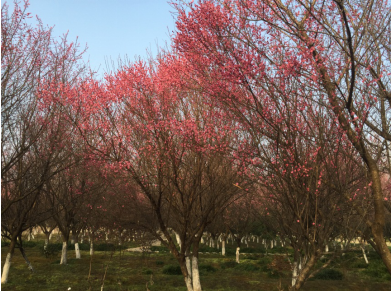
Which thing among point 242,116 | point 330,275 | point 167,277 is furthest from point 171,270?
point 242,116

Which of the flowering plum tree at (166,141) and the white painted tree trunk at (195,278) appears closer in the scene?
the flowering plum tree at (166,141)

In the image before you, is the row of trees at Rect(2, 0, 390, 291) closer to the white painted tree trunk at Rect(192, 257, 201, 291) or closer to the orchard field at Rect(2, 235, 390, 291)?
the white painted tree trunk at Rect(192, 257, 201, 291)

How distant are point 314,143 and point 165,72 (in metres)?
5.79

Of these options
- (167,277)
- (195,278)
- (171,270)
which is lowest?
(167,277)

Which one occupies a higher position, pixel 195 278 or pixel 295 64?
pixel 295 64

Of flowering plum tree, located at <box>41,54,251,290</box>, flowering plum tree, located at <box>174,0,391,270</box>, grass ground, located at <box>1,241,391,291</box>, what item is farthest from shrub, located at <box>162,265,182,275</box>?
flowering plum tree, located at <box>174,0,391,270</box>

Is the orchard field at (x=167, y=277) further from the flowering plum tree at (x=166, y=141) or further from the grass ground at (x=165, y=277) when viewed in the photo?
the flowering plum tree at (x=166, y=141)

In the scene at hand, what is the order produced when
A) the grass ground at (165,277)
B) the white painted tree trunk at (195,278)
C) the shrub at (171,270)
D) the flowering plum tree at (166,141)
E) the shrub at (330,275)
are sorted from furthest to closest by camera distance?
the shrub at (330,275)
the shrub at (171,270)
the grass ground at (165,277)
the white painted tree trunk at (195,278)
the flowering plum tree at (166,141)

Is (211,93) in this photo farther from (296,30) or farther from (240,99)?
(296,30)

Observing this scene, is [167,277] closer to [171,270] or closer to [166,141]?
[171,270]

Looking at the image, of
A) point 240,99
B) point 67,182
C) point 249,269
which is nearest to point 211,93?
point 240,99

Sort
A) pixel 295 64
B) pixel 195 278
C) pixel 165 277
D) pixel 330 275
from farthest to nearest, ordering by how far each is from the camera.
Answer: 1. pixel 330 275
2. pixel 165 277
3. pixel 195 278
4. pixel 295 64

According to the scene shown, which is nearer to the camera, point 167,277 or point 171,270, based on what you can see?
point 167,277

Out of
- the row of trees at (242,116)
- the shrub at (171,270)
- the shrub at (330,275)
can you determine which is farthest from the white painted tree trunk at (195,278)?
the shrub at (330,275)
